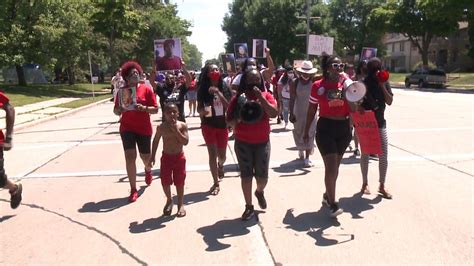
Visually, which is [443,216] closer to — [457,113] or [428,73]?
[457,113]

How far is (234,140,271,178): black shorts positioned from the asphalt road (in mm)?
535

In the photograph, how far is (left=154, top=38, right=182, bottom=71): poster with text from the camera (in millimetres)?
8469

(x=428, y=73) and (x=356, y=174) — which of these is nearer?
(x=356, y=174)

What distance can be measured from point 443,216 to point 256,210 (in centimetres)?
202

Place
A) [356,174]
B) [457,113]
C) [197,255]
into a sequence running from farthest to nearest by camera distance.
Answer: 1. [457,113]
2. [356,174]
3. [197,255]

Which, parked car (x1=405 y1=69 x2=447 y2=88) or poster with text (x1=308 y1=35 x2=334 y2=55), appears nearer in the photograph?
poster with text (x1=308 y1=35 x2=334 y2=55)

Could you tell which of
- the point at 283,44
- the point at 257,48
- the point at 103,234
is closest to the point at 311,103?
the point at 103,234

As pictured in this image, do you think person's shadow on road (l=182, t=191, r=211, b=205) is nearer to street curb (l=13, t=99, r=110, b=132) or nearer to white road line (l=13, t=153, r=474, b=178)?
white road line (l=13, t=153, r=474, b=178)

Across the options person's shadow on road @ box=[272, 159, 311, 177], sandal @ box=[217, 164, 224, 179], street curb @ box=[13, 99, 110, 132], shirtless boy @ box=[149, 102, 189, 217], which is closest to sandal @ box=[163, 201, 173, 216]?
shirtless boy @ box=[149, 102, 189, 217]

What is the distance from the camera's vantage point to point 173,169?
5.69 metres

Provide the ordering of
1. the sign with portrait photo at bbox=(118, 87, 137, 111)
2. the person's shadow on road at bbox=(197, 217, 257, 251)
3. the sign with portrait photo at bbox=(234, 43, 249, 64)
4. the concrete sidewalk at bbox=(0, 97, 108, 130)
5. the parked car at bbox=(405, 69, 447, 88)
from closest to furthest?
the person's shadow on road at bbox=(197, 217, 257, 251), the sign with portrait photo at bbox=(118, 87, 137, 111), the sign with portrait photo at bbox=(234, 43, 249, 64), the concrete sidewalk at bbox=(0, 97, 108, 130), the parked car at bbox=(405, 69, 447, 88)

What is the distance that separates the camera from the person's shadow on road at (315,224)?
4.84 m

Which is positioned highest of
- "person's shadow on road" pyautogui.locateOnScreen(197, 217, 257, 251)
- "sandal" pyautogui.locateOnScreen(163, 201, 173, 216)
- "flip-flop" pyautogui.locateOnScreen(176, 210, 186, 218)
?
"sandal" pyautogui.locateOnScreen(163, 201, 173, 216)

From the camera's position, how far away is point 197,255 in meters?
4.53
